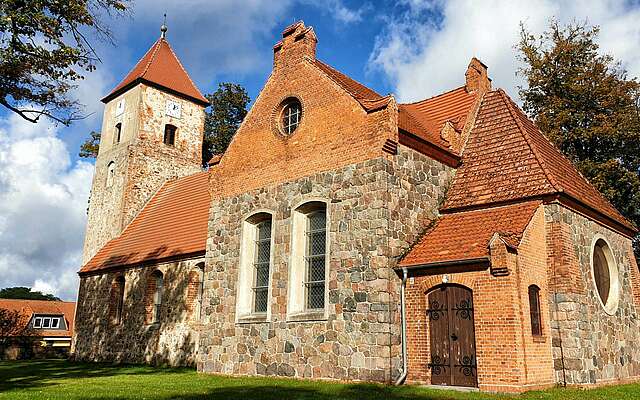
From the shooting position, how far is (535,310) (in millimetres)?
11602

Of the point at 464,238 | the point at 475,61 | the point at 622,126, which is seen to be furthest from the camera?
the point at 622,126

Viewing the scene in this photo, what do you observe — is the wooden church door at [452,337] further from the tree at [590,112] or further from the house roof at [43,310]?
the house roof at [43,310]

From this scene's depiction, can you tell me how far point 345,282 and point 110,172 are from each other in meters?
20.3

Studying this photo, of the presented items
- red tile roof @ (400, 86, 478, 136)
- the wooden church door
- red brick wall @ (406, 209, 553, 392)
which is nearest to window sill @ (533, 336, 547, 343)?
red brick wall @ (406, 209, 553, 392)

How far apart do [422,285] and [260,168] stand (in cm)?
630

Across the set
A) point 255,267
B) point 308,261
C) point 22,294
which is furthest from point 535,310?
point 22,294

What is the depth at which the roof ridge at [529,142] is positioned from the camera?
12530mm

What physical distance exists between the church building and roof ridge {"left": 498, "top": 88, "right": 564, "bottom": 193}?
0.17 ft

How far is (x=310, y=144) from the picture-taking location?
14641 mm

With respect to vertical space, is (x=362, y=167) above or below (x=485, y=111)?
below

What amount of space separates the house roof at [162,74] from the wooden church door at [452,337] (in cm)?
2233

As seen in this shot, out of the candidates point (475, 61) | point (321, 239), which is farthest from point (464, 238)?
point (475, 61)

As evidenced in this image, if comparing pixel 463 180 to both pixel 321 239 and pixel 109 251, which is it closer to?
pixel 321 239

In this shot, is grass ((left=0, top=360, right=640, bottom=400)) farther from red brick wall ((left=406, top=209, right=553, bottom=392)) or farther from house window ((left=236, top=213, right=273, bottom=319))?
house window ((left=236, top=213, right=273, bottom=319))
